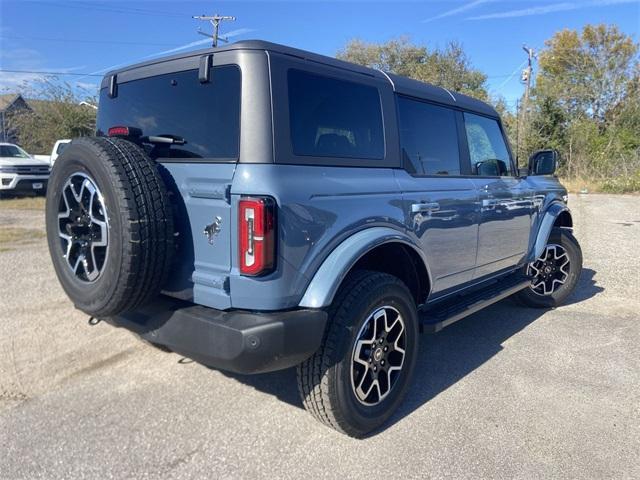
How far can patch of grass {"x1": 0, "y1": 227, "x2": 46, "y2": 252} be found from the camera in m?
7.68

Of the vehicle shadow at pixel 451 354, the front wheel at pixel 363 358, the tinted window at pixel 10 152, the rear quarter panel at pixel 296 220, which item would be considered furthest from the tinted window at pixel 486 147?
the tinted window at pixel 10 152

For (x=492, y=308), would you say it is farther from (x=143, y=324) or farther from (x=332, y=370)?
(x=143, y=324)

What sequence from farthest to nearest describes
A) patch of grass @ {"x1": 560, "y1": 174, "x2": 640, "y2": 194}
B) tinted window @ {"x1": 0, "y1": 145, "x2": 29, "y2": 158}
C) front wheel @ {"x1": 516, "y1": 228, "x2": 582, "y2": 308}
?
patch of grass @ {"x1": 560, "y1": 174, "x2": 640, "y2": 194}, tinted window @ {"x1": 0, "y1": 145, "x2": 29, "y2": 158}, front wheel @ {"x1": 516, "y1": 228, "x2": 582, "y2": 308}

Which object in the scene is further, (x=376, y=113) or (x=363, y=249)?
(x=376, y=113)

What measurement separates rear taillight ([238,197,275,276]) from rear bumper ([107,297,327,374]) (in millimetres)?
246

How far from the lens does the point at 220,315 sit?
2381 mm

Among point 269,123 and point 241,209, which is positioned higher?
point 269,123

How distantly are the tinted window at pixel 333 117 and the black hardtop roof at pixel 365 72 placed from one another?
105 mm

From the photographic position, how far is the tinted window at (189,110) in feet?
7.96

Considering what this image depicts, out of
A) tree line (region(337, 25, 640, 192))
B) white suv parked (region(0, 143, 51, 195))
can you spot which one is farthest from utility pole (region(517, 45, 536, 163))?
white suv parked (region(0, 143, 51, 195))

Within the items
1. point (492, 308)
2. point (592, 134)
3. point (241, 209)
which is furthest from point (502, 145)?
point (592, 134)

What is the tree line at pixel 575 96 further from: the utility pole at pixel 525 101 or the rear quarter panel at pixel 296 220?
the rear quarter panel at pixel 296 220

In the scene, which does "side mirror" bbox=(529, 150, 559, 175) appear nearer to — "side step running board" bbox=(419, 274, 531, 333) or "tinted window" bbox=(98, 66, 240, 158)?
"side step running board" bbox=(419, 274, 531, 333)

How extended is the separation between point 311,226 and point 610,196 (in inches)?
830
